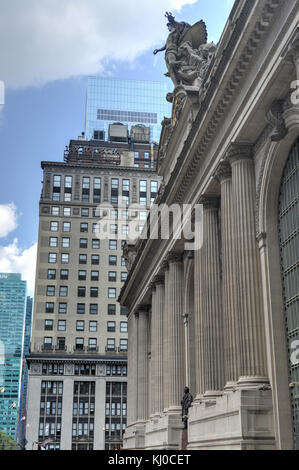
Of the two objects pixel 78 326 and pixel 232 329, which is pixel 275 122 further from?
pixel 78 326

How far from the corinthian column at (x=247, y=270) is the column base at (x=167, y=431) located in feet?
49.6

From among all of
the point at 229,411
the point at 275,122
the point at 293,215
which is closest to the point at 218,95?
the point at 275,122

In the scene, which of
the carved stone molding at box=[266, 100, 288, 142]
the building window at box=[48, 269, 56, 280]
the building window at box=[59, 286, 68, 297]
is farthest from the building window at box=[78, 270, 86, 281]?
the carved stone molding at box=[266, 100, 288, 142]

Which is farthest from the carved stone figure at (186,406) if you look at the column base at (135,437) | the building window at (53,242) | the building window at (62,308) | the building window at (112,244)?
the building window at (53,242)

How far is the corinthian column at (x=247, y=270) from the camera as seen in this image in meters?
25.5

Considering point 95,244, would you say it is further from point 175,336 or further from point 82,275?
point 175,336

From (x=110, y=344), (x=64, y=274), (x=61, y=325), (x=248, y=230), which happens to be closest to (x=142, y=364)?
(x=248, y=230)

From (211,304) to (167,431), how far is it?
12386 mm

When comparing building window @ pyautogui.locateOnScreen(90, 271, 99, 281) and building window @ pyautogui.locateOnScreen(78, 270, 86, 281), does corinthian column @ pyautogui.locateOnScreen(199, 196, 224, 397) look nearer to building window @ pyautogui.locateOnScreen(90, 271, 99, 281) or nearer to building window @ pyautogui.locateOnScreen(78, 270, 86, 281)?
building window @ pyautogui.locateOnScreen(90, 271, 99, 281)

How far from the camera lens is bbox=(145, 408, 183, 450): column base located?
128 feet

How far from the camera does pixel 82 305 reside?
354 feet

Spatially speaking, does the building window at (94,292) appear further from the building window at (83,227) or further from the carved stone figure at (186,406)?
the carved stone figure at (186,406)
